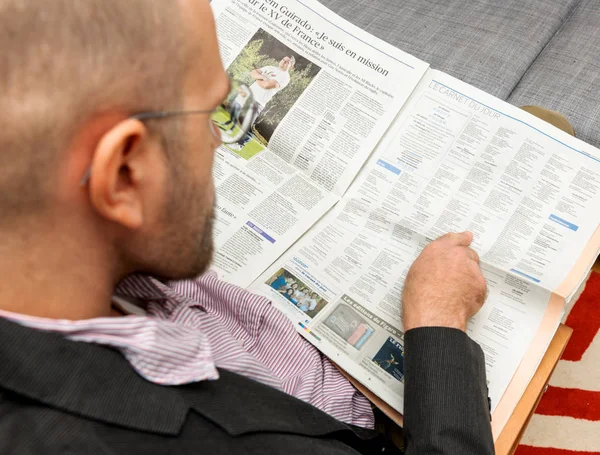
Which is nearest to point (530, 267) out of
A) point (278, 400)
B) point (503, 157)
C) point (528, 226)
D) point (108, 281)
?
point (528, 226)

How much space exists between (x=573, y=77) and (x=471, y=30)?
0.26 meters

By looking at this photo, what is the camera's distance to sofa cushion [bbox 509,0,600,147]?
42.8 inches

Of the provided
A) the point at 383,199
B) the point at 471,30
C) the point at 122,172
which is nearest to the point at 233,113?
the point at 122,172

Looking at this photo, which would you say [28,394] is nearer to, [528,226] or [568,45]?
[528,226]

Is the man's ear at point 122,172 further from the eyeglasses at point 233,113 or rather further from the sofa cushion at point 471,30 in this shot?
the sofa cushion at point 471,30

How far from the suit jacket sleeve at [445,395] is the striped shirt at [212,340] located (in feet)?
0.38

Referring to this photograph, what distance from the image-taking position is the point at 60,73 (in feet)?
1.35

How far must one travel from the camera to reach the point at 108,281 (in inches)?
20.9

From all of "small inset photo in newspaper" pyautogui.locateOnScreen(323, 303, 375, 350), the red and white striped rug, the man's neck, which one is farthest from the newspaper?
the red and white striped rug

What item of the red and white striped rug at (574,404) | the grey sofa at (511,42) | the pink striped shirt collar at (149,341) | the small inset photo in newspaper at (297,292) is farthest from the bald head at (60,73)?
the red and white striped rug at (574,404)

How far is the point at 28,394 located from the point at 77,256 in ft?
0.40

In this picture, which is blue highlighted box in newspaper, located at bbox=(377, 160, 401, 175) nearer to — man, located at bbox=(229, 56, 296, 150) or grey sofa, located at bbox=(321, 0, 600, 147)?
man, located at bbox=(229, 56, 296, 150)

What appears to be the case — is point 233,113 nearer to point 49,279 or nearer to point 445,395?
point 49,279

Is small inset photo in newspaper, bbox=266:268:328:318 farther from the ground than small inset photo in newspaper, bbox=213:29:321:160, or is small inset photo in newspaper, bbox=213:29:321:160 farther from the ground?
small inset photo in newspaper, bbox=213:29:321:160
